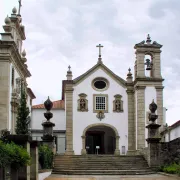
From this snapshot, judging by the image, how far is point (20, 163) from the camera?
1087 cm

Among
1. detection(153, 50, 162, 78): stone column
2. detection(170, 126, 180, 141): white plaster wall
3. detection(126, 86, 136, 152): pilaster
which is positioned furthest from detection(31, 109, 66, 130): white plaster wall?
detection(170, 126, 180, 141): white plaster wall

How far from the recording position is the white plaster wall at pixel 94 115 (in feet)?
115

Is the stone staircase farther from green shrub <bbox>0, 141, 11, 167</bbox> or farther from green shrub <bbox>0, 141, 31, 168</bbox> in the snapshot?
green shrub <bbox>0, 141, 11, 167</bbox>

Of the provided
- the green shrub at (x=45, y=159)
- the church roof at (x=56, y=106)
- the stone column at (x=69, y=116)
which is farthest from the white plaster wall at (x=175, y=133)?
the church roof at (x=56, y=106)

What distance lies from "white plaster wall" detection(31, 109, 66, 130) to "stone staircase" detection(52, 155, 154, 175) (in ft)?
38.6

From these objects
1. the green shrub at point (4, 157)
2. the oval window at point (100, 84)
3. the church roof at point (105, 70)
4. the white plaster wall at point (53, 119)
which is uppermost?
the church roof at point (105, 70)

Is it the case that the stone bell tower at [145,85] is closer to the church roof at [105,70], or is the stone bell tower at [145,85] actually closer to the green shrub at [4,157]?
the church roof at [105,70]

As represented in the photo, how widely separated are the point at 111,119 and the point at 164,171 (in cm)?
1305

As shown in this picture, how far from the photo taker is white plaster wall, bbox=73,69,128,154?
35.2m

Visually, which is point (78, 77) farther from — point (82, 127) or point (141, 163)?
point (141, 163)

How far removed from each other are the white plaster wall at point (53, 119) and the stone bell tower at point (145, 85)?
7.59 m

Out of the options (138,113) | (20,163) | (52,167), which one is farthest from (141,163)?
(20,163)

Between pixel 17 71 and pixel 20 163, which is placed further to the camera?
pixel 17 71

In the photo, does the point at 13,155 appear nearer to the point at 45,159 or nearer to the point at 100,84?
the point at 45,159
